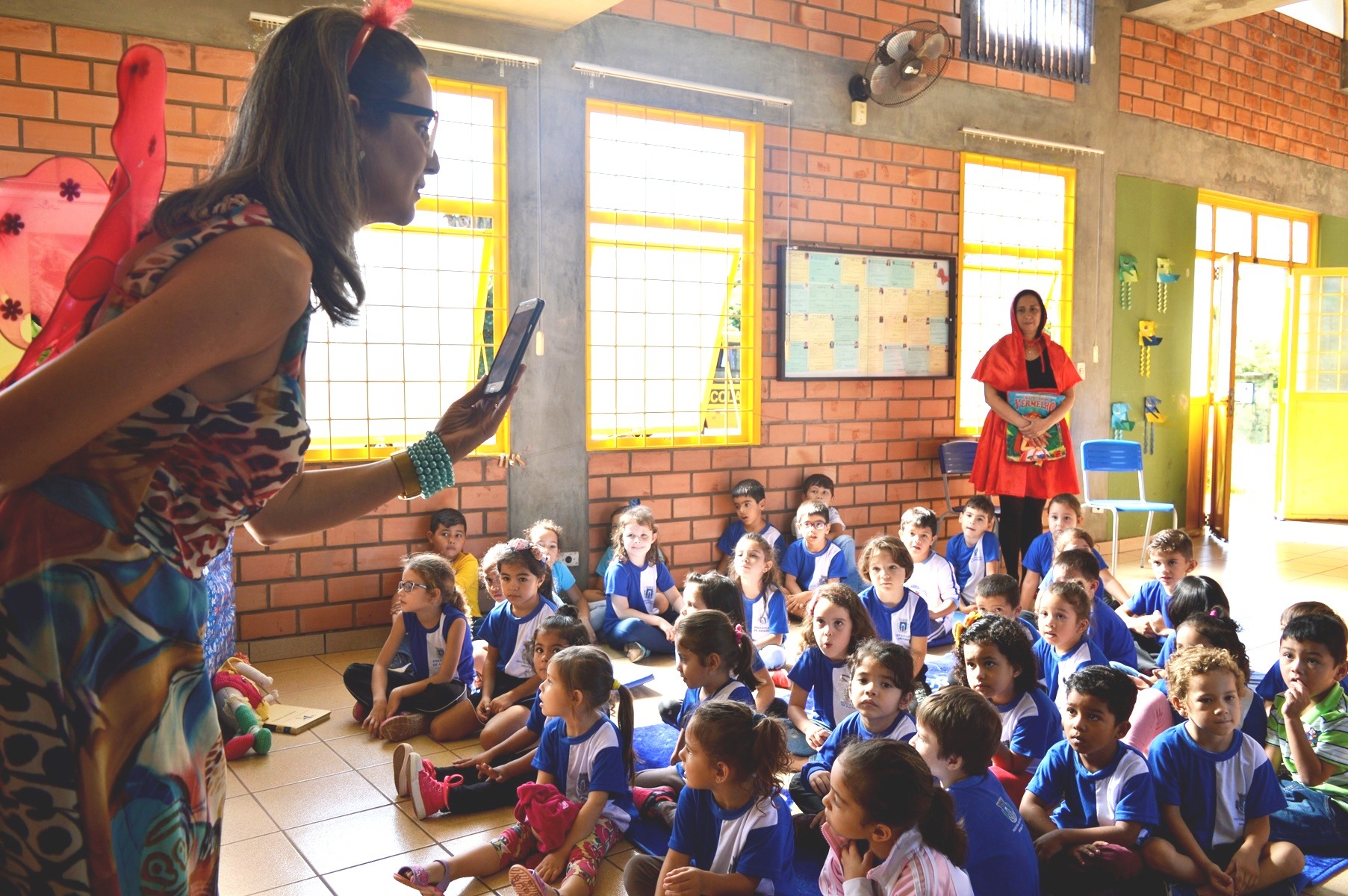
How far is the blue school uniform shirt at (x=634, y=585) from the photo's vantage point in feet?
15.5

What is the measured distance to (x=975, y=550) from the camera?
5.25 m

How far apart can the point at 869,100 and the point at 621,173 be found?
169 centimetres

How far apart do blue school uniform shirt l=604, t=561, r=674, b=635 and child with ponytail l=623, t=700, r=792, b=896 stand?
8.24 ft

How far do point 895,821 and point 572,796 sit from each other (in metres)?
1.09

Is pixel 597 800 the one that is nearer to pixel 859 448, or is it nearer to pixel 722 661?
pixel 722 661

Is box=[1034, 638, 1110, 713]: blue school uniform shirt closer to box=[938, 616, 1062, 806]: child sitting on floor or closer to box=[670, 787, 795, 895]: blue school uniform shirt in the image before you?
box=[938, 616, 1062, 806]: child sitting on floor

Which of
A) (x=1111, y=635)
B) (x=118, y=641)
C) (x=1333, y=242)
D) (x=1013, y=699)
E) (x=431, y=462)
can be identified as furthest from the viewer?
(x=1333, y=242)

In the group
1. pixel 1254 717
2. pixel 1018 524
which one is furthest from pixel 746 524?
pixel 1254 717

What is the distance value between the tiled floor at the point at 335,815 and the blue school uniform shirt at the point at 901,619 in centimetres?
86

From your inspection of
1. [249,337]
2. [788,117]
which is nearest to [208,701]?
[249,337]

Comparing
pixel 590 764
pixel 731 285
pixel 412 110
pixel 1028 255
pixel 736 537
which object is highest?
pixel 1028 255

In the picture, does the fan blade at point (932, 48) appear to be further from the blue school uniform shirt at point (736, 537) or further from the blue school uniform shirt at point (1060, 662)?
the blue school uniform shirt at point (1060, 662)

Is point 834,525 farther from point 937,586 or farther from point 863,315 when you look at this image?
point 863,315

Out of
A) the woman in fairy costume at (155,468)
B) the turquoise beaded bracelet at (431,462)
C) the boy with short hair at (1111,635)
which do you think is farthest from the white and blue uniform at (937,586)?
the woman in fairy costume at (155,468)
